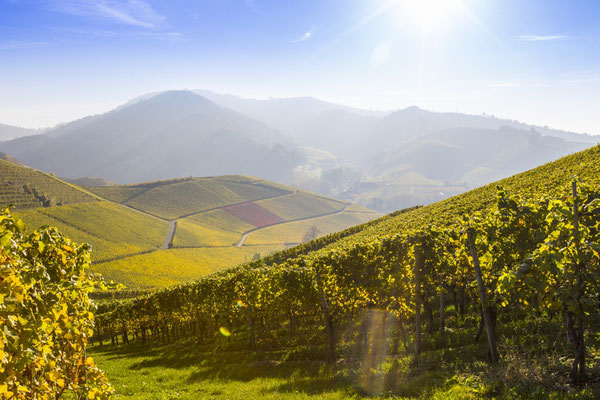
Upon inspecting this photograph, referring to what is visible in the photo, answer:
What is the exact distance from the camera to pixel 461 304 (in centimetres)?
2298

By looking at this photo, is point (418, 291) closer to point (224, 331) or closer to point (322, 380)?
point (322, 380)

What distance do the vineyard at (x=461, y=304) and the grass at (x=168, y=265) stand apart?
90681mm

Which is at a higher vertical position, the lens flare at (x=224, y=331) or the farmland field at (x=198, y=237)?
the farmland field at (x=198, y=237)

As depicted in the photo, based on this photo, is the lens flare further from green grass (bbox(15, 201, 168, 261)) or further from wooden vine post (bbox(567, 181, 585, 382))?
green grass (bbox(15, 201, 168, 261))

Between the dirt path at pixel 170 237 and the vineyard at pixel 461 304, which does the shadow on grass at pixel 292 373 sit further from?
the dirt path at pixel 170 237

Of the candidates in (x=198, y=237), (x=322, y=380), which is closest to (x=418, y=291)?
(x=322, y=380)

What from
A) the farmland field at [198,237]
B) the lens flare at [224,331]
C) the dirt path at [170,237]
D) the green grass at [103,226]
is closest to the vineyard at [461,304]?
the lens flare at [224,331]

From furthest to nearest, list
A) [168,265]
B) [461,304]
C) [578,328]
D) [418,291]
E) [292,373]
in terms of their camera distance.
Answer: [168,265], [461,304], [292,373], [418,291], [578,328]

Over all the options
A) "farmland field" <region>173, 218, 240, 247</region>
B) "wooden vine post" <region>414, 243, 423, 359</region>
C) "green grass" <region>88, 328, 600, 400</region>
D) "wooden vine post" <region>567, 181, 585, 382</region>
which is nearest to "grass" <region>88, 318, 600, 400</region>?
"green grass" <region>88, 328, 600, 400</region>

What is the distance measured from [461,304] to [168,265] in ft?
422

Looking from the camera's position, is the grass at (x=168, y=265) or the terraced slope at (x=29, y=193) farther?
the terraced slope at (x=29, y=193)

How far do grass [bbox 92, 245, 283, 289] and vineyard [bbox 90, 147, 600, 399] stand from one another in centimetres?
9068

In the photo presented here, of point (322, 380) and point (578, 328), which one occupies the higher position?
point (578, 328)

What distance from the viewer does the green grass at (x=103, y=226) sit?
142m
